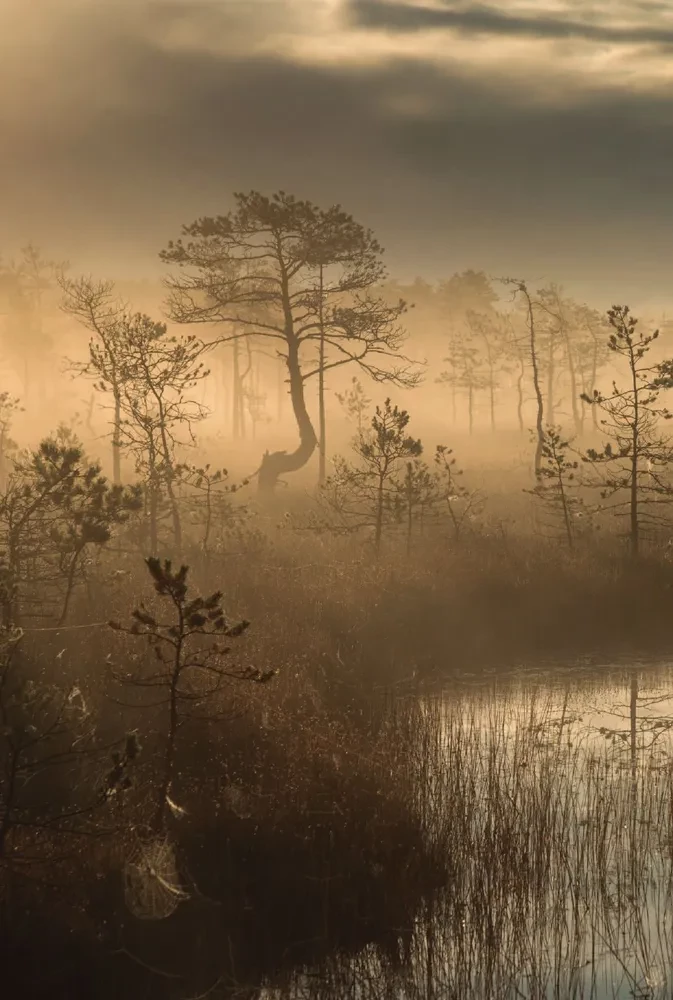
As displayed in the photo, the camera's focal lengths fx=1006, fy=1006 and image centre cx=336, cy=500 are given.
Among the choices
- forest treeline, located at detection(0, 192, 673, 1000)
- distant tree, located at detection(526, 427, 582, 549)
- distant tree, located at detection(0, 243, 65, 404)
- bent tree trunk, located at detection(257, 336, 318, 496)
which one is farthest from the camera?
distant tree, located at detection(0, 243, 65, 404)

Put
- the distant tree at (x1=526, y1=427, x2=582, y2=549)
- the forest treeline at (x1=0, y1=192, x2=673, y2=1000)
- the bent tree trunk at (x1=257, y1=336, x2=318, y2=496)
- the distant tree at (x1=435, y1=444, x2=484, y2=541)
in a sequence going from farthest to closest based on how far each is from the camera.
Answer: the bent tree trunk at (x1=257, y1=336, x2=318, y2=496) < the distant tree at (x1=435, y1=444, x2=484, y2=541) < the distant tree at (x1=526, y1=427, x2=582, y2=549) < the forest treeline at (x1=0, y1=192, x2=673, y2=1000)

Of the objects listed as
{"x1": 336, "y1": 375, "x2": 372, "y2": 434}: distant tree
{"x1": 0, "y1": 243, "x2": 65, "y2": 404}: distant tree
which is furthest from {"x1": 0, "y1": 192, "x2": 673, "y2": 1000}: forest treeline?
{"x1": 0, "y1": 243, "x2": 65, "y2": 404}: distant tree

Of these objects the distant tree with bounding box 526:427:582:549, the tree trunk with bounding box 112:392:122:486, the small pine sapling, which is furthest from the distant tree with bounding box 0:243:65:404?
the small pine sapling

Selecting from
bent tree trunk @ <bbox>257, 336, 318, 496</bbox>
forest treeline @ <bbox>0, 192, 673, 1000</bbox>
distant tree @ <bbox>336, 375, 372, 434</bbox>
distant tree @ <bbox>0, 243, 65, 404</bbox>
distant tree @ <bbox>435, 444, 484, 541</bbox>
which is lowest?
forest treeline @ <bbox>0, 192, 673, 1000</bbox>

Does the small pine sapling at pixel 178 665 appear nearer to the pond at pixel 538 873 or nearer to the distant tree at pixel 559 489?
the pond at pixel 538 873

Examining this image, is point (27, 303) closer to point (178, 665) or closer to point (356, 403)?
point (356, 403)

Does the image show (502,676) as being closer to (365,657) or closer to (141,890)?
(365,657)

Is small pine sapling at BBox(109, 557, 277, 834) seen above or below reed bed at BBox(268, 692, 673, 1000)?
above

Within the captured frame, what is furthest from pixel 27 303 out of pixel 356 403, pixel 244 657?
pixel 244 657

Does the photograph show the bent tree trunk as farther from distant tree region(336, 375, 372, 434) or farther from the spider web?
the spider web

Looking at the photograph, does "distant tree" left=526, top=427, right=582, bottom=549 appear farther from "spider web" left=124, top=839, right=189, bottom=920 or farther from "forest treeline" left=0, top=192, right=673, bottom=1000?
"spider web" left=124, top=839, right=189, bottom=920

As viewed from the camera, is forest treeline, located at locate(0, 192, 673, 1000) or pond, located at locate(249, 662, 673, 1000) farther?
forest treeline, located at locate(0, 192, 673, 1000)

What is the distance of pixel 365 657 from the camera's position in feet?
54.6

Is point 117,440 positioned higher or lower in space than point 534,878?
higher
